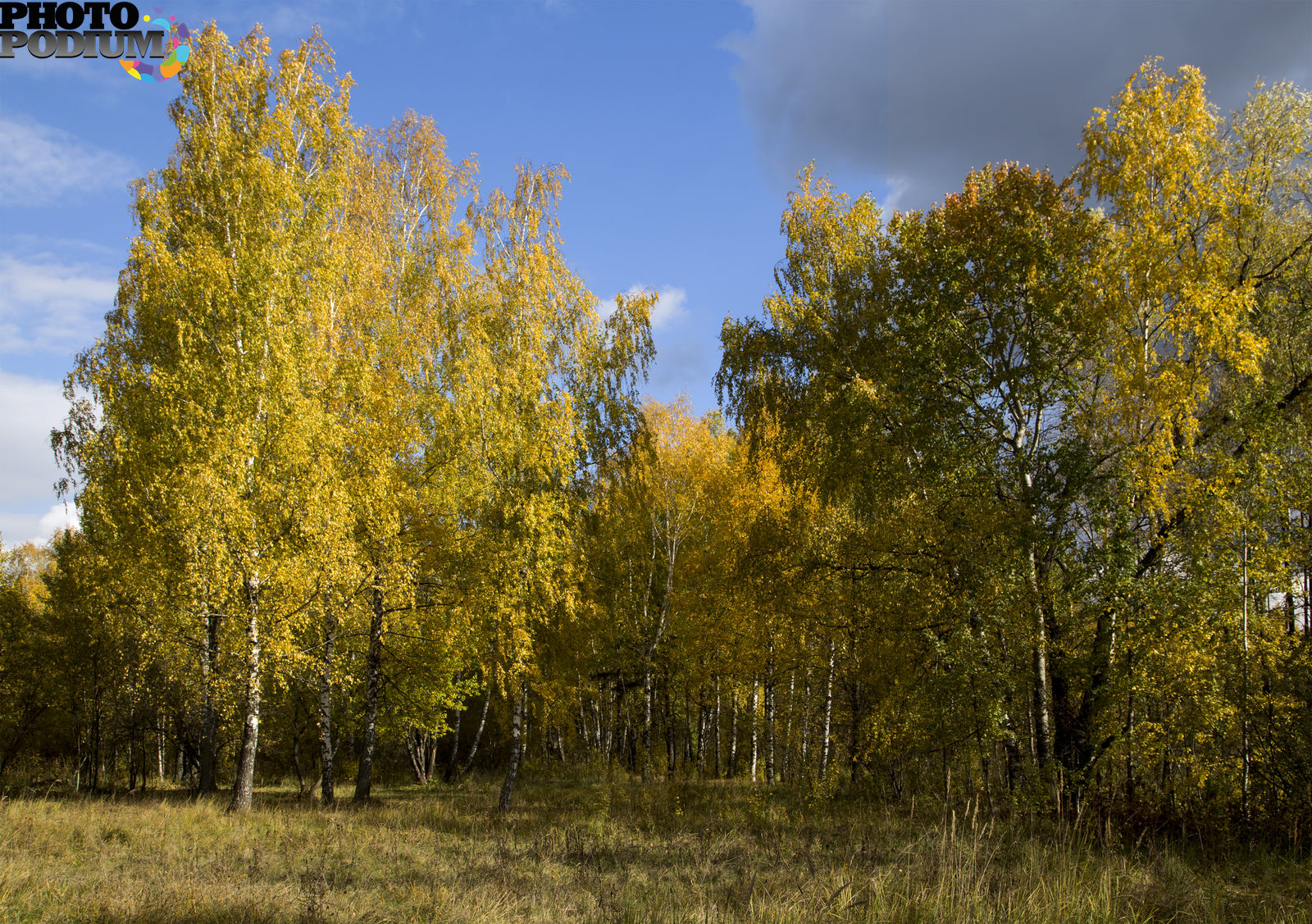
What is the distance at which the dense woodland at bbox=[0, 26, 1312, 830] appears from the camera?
1000 centimetres

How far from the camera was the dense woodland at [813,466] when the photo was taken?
1000cm

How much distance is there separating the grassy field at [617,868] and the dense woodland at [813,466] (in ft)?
4.86

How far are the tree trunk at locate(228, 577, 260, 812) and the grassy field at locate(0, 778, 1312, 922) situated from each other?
467 mm

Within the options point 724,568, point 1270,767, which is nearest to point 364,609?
point 724,568

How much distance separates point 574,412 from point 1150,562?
1134 centimetres

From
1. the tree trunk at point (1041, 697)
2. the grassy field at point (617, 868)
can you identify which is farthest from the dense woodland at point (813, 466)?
the grassy field at point (617, 868)

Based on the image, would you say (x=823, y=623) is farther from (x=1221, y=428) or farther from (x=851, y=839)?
(x=1221, y=428)

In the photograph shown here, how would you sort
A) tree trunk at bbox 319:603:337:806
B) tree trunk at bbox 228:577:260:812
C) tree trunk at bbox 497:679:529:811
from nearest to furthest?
1. tree trunk at bbox 228:577:260:812
2. tree trunk at bbox 497:679:529:811
3. tree trunk at bbox 319:603:337:806

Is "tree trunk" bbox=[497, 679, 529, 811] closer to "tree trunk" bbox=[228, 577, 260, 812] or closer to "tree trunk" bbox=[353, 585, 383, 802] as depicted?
"tree trunk" bbox=[353, 585, 383, 802]

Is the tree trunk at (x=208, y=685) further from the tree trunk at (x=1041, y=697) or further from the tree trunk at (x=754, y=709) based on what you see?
the tree trunk at (x=754, y=709)

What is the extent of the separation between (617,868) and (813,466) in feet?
26.4

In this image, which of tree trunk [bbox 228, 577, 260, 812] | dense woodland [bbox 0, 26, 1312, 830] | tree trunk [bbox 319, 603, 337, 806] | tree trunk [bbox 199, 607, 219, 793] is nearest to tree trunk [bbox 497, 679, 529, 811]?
dense woodland [bbox 0, 26, 1312, 830]

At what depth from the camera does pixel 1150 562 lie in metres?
10.6

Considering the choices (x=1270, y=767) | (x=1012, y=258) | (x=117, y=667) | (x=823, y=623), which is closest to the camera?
(x=1270, y=767)
